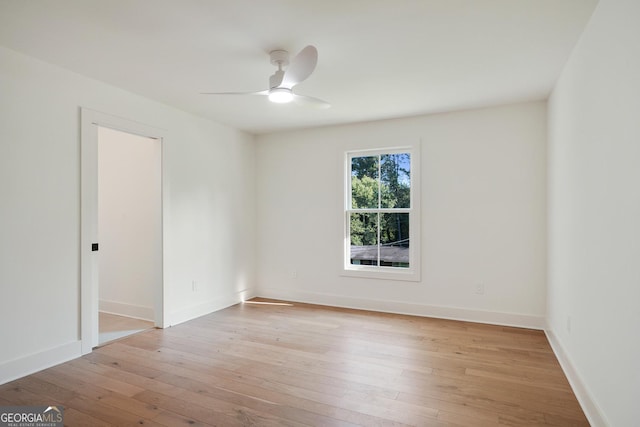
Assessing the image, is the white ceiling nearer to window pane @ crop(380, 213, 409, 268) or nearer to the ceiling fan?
the ceiling fan

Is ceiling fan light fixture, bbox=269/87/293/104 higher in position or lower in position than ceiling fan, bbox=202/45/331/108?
lower

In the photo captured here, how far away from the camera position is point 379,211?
4895mm

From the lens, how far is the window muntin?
187 inches

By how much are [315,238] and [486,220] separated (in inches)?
87.4

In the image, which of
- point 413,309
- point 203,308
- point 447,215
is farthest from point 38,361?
point 447,215

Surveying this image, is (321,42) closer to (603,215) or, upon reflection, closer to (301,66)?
(301,66)

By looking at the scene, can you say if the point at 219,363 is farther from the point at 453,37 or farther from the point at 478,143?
the point at 478,143

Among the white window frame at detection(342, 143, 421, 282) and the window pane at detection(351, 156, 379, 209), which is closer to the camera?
the white window frame at detection(342, 143, 421, 282)

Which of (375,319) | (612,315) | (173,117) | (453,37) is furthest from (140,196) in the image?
(612,315)

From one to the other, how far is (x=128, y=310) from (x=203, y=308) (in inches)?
36.0

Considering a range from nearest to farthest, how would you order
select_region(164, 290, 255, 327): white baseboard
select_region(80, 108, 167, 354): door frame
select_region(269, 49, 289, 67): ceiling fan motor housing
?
select_region(269, 49, 289, 67): ceiling fan motor housing < select_region(80, 108, 167, 354): door frame < select_region(164, 290, 255, 327): white baseboard

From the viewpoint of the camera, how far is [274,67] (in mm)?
3039

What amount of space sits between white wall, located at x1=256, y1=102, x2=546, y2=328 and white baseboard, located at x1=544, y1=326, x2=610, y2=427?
33.7 inches

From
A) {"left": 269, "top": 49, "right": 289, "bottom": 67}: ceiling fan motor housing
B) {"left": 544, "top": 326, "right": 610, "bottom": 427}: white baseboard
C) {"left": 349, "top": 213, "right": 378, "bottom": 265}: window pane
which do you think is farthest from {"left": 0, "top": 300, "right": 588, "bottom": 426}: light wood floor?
{"left": 269, "top": 49, "right": 289, "bottom": 67}: ceiling fan motor housing
